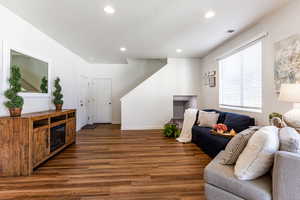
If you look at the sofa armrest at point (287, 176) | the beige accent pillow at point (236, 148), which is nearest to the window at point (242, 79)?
the beige accent pillow at point (236, 148)

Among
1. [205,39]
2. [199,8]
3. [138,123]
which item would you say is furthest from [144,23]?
[138,123]

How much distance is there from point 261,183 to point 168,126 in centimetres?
335

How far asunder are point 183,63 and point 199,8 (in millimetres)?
3348

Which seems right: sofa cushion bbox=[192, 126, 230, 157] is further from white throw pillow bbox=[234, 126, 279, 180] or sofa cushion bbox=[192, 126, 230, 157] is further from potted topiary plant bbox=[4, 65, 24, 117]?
potted topiary plant bbox=[4, 65, 24, 117]

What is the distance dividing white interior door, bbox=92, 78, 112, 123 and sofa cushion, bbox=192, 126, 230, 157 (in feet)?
13.8

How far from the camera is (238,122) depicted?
3.32 m

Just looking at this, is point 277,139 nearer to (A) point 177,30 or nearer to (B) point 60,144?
(A) point 177,30

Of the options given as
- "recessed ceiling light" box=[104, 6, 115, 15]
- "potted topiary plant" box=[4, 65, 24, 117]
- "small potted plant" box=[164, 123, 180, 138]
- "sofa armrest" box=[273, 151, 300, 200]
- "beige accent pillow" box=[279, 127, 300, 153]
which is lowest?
"small potted plant" box=[164, 123, 180, 138]

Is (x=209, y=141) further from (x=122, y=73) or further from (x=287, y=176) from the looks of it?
(x=122, y=73)

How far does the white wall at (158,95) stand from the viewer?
5746mm

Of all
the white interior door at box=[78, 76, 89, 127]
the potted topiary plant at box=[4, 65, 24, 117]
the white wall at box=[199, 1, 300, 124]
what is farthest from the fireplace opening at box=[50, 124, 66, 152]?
the white wall at box=[199, 1, 300, 124]

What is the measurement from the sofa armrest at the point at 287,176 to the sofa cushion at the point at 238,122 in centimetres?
223

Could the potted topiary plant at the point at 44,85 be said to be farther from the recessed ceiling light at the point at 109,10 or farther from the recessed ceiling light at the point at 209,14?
the recessed ceiling light at the point at 209,14

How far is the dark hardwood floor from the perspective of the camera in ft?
6.24
